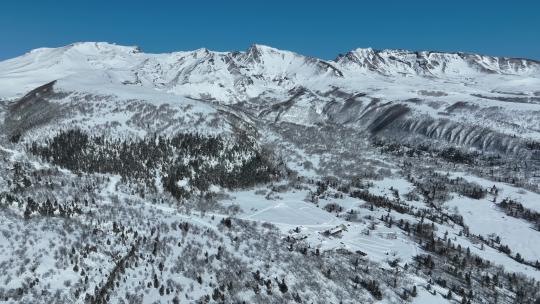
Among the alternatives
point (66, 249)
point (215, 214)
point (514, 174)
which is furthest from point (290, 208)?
point (514, 174)

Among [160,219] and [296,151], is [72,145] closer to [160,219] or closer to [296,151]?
[160,219]

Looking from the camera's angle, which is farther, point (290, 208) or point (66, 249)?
point (290, 208)

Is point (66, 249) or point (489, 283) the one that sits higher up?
point (66, 249)

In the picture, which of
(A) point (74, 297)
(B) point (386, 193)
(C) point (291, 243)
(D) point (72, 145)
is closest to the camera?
(A) point (74, 297)

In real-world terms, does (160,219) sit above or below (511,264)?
above

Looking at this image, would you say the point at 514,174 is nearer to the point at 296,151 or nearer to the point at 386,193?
the point at 386,193

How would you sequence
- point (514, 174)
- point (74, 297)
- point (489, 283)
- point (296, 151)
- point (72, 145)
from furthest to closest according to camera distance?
point (296, 151), point (514, 174), point (72, 145), point (489, 283), point (74, 297)

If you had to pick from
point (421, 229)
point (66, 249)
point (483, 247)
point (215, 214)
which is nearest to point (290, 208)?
point (215, 214)

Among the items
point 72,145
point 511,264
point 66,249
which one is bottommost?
point 511,264

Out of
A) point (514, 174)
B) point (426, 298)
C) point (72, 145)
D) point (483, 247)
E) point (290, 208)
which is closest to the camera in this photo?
point (426, 298)
